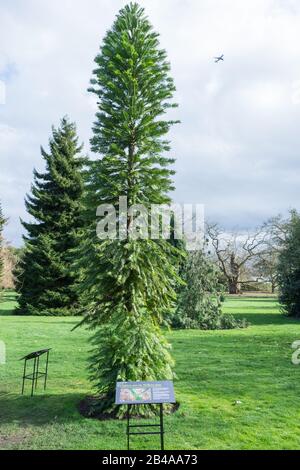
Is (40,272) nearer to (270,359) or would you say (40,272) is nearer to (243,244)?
(270,359)

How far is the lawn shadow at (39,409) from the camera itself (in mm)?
7168

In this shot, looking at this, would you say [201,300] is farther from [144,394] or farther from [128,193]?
[144,394]

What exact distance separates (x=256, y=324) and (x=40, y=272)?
14054 mm

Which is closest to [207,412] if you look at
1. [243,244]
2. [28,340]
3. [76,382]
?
[76,382]

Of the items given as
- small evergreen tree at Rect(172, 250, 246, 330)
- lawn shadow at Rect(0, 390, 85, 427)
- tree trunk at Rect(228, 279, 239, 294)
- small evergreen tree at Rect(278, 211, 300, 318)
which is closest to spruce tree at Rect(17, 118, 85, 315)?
small evergreen tree at Rect(172, 250, 246, 330)

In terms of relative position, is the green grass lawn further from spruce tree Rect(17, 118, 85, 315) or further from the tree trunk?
the tree trunk

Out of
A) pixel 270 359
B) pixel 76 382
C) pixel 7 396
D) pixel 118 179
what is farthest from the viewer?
pixel 270 359

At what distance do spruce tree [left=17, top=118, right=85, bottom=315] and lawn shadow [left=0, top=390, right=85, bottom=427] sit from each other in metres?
18.5

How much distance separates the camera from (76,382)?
9.48 m

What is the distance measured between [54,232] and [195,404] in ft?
73.8

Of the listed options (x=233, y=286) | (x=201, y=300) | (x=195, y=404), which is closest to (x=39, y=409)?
(x=195, y=404)

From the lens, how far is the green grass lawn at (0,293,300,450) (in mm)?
6199

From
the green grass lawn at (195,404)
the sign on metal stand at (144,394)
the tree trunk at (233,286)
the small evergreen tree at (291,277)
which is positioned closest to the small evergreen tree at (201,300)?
the green grass lawn at (195,404)

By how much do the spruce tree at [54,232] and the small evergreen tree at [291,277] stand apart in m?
12.8
